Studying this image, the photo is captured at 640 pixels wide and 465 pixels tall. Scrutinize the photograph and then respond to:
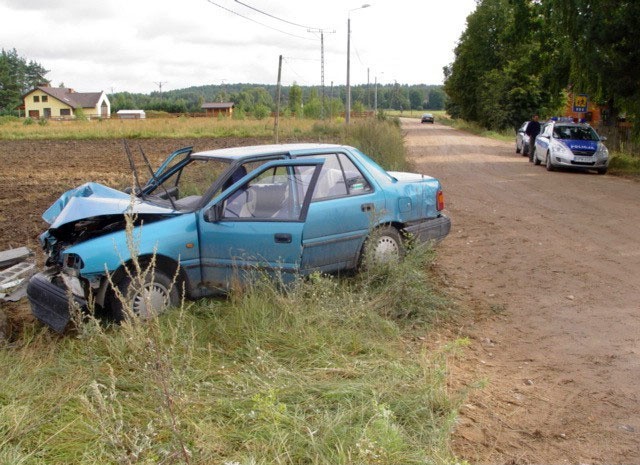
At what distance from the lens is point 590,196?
14914 mm

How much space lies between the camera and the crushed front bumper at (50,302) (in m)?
5.52

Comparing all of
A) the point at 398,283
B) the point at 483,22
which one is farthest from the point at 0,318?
the point at 483,22

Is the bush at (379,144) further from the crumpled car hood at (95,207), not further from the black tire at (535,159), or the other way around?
the crumpled car hood at (95,207)

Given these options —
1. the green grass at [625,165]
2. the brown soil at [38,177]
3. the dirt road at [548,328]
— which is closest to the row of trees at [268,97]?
→ the brown soil at [38,177]

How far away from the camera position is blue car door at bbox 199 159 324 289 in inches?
248

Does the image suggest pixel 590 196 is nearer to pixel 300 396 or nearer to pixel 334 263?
pixel 334 263

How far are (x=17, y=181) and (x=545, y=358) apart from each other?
58.2 ft

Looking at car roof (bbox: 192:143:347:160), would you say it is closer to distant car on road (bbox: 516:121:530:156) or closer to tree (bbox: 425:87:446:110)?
distant car on road (bbox: 516:121:530:156)

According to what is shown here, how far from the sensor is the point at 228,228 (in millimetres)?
6320

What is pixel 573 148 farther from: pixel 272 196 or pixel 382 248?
pixel 272 196

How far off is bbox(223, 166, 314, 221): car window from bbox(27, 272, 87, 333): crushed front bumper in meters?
1.69

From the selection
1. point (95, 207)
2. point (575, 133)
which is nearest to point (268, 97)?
point (575, 133)

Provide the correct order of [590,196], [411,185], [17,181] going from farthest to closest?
[17,181] → [590,196] → [411,185]

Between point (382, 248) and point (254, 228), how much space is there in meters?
1.64
